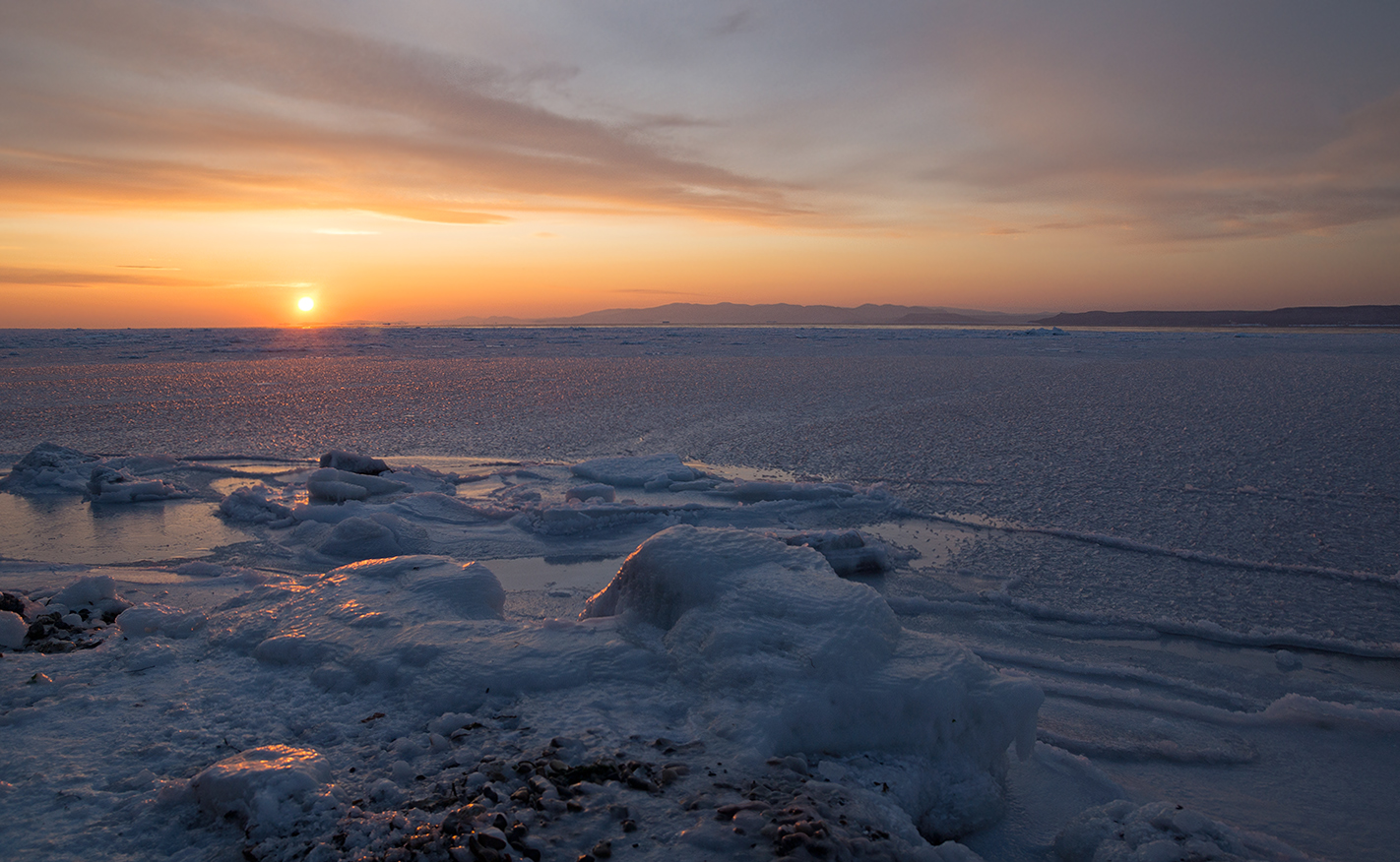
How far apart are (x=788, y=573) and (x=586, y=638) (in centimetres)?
85

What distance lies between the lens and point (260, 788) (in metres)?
1.89

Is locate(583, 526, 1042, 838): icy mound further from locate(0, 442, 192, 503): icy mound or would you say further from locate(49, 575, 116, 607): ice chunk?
locate(0, 442, 192, 503): icy mound

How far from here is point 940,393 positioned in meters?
12.8

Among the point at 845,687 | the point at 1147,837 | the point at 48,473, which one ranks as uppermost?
the point at 48,473

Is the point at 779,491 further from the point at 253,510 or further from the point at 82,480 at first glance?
the point at 82,480

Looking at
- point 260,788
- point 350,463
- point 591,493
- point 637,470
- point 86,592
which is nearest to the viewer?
point 260,788

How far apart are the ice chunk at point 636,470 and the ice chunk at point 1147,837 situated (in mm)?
4506

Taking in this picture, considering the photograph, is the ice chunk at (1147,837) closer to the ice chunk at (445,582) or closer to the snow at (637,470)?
the ice chunk at (445,582)

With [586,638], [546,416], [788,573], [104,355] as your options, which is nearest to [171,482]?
[546,416]

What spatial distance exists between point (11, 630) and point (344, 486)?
9.49 ft

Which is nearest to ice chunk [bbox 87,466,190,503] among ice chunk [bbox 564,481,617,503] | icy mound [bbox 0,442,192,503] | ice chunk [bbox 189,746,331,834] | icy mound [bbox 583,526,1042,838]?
icy mound [bbox 0,442,192,503]

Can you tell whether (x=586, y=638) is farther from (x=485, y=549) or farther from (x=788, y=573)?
(x=485, y=549)

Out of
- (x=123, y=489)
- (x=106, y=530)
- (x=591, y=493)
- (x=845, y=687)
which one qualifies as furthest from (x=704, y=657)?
(x=123, y=489)

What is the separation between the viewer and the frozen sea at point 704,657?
6.25ft
